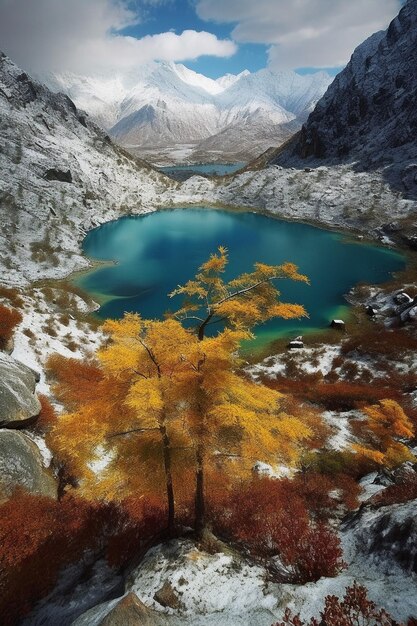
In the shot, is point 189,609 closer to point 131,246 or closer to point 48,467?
point 48,467

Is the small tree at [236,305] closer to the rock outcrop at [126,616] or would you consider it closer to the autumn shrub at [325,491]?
the rock outcrop at [126,616]

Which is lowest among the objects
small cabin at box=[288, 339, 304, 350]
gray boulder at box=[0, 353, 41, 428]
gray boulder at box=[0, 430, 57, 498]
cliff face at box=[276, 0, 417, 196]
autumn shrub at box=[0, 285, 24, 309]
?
small cabin at box=[288, 339, 304, 350]

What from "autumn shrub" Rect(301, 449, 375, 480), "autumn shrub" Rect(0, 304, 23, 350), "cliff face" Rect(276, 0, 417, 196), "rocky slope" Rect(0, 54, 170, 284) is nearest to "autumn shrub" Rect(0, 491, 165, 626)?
"autumn shrub" Rect(301, 449, 375, 480)

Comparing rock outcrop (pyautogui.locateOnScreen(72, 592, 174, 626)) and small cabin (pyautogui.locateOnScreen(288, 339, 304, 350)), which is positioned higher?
rock outcrop (pyautogui.locateOnScreen(72, 592, 174, 626))

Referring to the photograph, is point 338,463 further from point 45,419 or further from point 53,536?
point 45,419

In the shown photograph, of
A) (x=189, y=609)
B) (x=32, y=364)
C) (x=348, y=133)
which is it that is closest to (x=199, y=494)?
(x=189, y=609)

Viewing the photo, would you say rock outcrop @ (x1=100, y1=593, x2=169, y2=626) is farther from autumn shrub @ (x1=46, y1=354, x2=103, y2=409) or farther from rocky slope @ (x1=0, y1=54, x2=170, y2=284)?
rocky slope @ (x1=0, y1=54, x2=170, y2=284)
